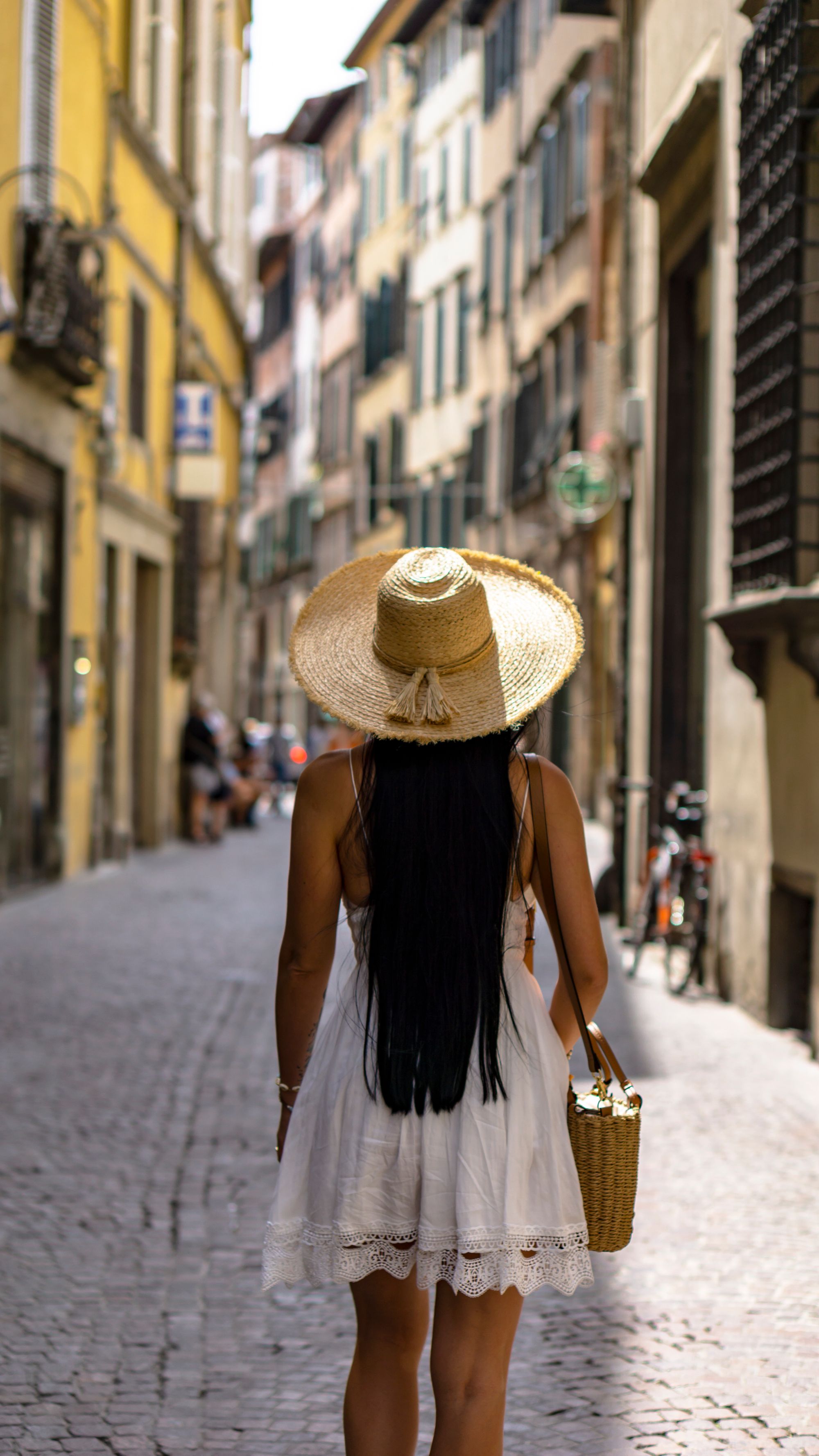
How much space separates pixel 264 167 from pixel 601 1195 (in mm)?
66940

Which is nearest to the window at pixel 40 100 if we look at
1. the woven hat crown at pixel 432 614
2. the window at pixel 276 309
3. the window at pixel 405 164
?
the woven hat crown at pixel 432 614

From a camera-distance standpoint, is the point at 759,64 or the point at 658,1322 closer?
the point at 658,1322

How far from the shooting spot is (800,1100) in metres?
7.55

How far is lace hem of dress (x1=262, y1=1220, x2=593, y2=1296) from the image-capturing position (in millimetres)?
2877

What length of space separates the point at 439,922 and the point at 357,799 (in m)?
0.22

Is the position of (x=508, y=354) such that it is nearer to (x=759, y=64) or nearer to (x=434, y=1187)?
(x=759, y=64)

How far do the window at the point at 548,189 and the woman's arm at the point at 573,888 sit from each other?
2580 centimetres

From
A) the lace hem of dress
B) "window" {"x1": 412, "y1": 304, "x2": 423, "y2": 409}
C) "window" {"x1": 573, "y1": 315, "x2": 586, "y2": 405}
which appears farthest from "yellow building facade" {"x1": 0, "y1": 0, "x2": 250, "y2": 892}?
"window" {"x1": 412, "y1": 304, "x2": 423, "y2": 409}

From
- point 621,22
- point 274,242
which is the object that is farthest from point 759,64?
point 274,242

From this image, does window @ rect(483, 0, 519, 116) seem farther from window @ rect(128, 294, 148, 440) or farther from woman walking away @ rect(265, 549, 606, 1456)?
woman walking away @ rect(265, 549, 606, 1456)

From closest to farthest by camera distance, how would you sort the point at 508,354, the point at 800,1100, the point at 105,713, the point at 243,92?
the point at 800,1100 < the point at 105,713 < the point at 243,92 < the point at 508,354

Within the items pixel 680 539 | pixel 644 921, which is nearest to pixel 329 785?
pixel 644 921

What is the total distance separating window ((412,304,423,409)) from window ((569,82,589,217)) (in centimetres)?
1387

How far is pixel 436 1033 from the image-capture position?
2906 millimetres
